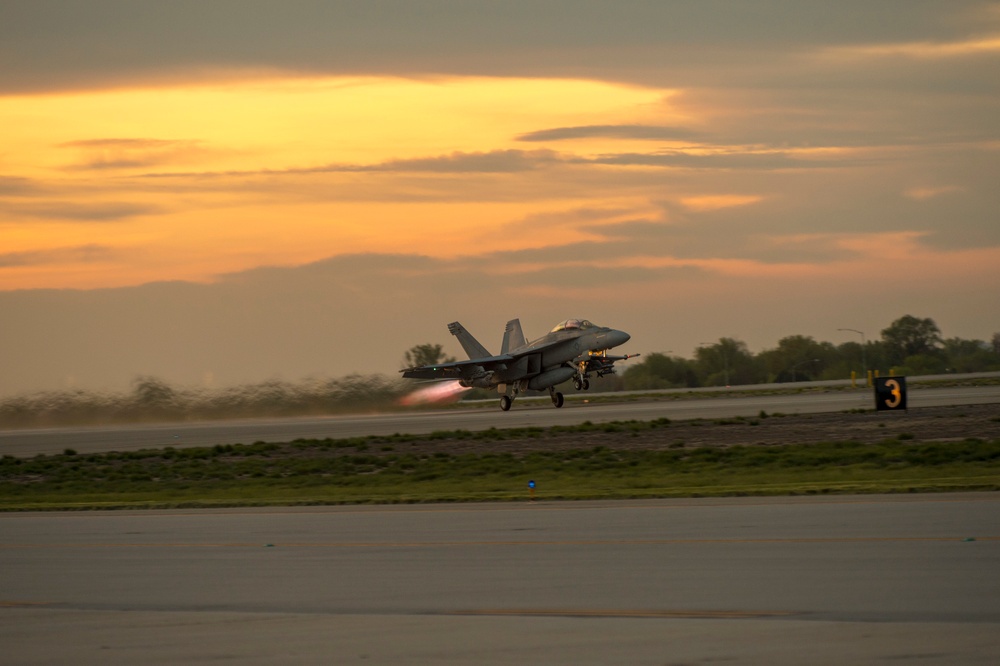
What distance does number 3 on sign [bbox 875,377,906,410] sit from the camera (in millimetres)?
34812

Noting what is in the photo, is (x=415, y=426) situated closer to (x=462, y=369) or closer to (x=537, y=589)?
(x=462, y=369)

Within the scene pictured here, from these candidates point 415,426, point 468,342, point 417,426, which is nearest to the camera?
point 417,426

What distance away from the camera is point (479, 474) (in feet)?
84.9

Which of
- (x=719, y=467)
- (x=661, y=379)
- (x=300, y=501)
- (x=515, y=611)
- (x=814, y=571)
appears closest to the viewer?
(x=515, y=611)

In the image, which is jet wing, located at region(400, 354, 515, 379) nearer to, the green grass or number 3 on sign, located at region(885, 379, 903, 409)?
the green grass

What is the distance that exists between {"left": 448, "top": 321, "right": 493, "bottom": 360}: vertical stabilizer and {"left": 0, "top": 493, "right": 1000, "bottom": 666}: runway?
4498cm

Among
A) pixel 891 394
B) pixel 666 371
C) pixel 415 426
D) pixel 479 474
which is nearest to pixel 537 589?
pixel 479 474

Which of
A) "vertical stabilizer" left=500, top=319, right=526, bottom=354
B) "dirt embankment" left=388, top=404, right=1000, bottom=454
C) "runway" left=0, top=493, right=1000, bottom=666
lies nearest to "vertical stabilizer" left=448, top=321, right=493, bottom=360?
"vertical stabilizer" left=500, top=319, right=526, bottom=354

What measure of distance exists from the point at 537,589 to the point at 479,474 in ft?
52.2

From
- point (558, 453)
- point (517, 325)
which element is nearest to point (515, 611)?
point (558, 453)

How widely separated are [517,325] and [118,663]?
52719 mm

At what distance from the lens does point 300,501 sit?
69.5 feet

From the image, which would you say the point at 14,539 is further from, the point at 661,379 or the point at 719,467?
the point at 661,379

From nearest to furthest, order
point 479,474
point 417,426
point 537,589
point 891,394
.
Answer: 1. point 537,589
2. point 479,474
3. point 891,394
4. point 417,426
